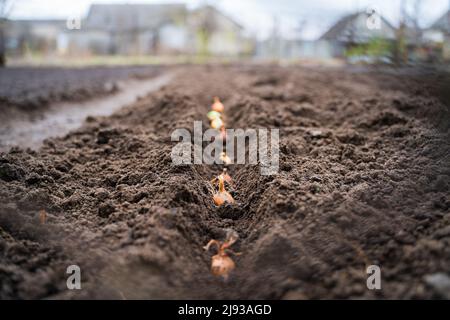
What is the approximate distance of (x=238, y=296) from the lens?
2104 millimetres

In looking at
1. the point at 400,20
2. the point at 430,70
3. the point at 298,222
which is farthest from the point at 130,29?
the point at 298,222

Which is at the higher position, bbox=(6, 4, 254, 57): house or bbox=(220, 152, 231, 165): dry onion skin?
bbox=(6, 4, 254, 57): house

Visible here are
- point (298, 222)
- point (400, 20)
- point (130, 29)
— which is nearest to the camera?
point (298, 222)

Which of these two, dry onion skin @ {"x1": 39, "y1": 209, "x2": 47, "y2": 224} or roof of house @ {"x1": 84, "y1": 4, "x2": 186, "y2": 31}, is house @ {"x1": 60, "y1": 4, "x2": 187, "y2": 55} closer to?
roof of house @ {"x1": 84, "y1": 4, "x2": 186, "y2": 31}

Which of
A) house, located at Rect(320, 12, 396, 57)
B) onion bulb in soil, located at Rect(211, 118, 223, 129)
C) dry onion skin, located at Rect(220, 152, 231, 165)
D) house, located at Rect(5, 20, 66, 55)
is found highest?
house, located at Rect(5, 20, 66, 55)

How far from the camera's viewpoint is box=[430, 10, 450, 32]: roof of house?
5593 millimetres

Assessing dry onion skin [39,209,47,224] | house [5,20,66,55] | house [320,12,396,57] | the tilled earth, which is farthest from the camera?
house [5,20,66,55]

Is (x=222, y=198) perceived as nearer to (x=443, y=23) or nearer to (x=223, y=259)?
(x=223, y=259)

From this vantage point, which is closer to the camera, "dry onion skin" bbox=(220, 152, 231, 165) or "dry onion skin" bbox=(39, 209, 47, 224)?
"dry onion skin" bbox=(39, 209, 47, 224)

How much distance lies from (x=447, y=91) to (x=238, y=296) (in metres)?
3.52

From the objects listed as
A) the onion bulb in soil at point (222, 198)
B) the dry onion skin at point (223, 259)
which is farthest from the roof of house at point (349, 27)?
the dry onion skin at point (223, 259)

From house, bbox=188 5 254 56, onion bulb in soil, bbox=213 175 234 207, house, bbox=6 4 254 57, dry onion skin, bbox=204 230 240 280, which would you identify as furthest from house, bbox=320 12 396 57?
house, bbox=6 4 254 57

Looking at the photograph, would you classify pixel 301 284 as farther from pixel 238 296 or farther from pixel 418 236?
pixel 418 236

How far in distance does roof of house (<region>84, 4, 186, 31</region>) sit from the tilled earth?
65.7 ft
